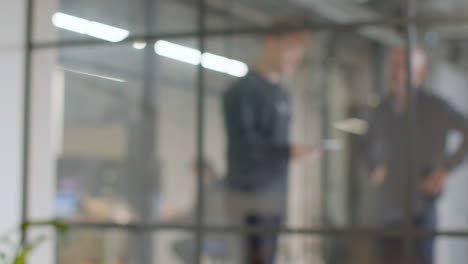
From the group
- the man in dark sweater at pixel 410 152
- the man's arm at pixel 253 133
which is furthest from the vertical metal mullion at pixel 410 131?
the man's arm at pixel 253 133

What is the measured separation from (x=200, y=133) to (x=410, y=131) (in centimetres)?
126

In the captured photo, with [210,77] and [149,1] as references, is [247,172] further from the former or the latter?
[149,1]

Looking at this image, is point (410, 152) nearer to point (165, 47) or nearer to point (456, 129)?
point (456, 129)

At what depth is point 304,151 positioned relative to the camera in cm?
460

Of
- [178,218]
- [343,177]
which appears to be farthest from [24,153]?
[343,177]

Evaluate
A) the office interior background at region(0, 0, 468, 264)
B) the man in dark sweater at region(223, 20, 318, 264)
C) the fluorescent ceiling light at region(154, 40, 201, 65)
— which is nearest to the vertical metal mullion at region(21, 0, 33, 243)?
the office interior background at region(0, 0, 468, 264)

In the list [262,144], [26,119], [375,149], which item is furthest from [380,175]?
[26,119]

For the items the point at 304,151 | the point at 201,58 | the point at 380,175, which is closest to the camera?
the point at 380,175

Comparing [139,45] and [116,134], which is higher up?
[139,45]

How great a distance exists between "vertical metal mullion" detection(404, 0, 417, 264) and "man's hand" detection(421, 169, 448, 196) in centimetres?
7

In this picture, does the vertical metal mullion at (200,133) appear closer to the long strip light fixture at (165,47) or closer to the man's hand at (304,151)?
the long strip light fixture at (165,47)

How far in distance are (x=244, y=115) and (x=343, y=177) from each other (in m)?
0.73

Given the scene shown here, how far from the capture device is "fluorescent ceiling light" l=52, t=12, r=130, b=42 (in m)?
5.02

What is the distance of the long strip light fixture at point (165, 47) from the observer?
477 cm
